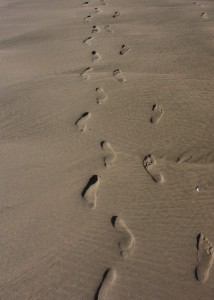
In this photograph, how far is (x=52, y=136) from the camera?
11.0 feet

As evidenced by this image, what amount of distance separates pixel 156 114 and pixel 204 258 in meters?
1.63

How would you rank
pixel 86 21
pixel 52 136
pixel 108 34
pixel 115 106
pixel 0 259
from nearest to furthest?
pixel 0 259
pixel 52 136
pixel 115 106
pixel 108 34
pixel 86 21

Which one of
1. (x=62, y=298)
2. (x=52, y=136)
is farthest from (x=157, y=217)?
(x=52, y=136)

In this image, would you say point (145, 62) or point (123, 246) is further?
point (145, 62)

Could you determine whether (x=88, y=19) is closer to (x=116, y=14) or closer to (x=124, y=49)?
(x=116, y=14)

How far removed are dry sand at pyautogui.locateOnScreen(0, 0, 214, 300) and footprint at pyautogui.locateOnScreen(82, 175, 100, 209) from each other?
11mm

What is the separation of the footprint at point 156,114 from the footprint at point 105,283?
5.33 ft

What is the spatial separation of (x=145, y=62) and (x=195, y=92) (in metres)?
0.96

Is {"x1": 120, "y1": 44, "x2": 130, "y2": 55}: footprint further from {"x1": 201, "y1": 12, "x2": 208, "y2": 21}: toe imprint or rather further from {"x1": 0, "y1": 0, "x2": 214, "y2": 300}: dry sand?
{"x1": 201, "y1": 12, "x2": 208, "y2": 21}: toe imprint

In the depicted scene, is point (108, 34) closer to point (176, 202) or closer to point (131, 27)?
point (131, 27)

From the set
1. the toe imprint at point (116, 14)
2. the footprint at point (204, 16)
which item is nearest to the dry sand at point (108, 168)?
the footprint at point (204, 16)

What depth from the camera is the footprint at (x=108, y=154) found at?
3004mm

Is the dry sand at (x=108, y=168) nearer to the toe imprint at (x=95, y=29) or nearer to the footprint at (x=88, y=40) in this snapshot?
the footprint at (x=88, y=40)

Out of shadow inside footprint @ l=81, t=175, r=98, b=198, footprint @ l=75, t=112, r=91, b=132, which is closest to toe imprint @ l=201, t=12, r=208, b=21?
footprint @ l=75, t=112, r=91, b=132
